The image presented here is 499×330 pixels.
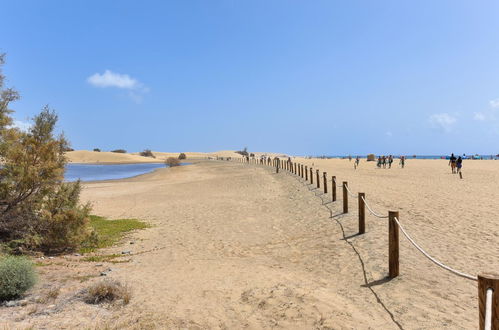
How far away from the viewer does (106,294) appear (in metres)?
5.36

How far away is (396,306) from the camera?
16.4ft

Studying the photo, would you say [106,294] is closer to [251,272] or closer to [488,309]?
[251,272]

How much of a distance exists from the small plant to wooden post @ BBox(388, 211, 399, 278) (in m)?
4.63

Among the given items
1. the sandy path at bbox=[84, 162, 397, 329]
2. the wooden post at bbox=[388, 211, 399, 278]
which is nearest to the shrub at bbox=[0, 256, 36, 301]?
the sandy path at bbox=[84, 162, 397, 329]

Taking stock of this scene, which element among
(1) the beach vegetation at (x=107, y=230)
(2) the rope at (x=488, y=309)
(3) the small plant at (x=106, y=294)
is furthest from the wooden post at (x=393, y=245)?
(1) the beach vegetation at (x=107, y=230)

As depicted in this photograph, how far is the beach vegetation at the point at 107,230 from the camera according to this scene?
949 cm

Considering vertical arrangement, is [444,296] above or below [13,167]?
below

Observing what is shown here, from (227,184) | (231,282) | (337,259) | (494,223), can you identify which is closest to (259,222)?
(337,259)

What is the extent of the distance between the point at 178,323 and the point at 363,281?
344cm

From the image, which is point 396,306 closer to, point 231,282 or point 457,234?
point 231,282

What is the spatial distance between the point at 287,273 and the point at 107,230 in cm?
742

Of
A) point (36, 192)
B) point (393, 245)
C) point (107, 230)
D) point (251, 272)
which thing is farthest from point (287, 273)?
point (107, 230)

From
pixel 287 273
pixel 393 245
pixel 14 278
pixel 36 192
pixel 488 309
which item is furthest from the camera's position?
pixel 36 192

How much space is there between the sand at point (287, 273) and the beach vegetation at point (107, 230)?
0.63 m
